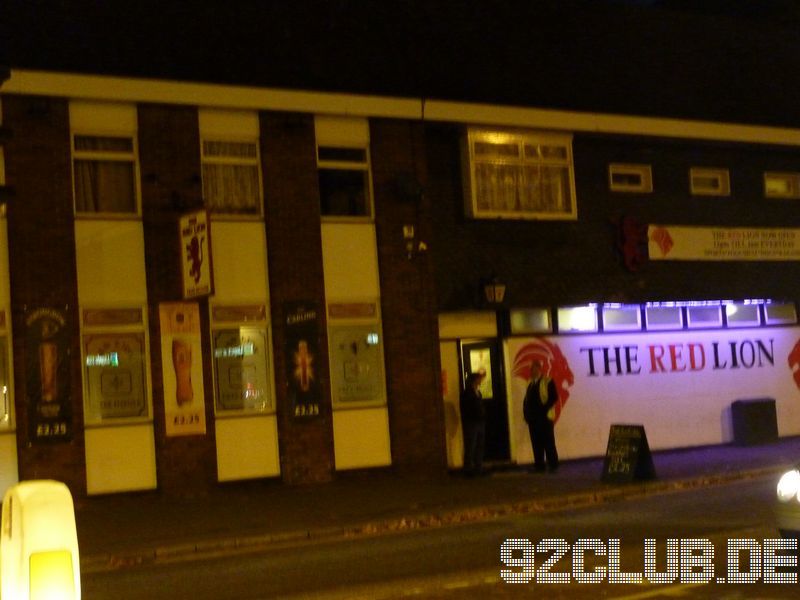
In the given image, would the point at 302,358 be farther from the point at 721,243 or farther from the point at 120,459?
the point at 721,243

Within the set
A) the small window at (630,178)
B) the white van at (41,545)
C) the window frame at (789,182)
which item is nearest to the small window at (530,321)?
the small window at (630,178)

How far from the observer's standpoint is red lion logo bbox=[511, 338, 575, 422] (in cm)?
1986

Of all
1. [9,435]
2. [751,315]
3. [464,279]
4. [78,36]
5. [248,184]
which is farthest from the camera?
[751,315]

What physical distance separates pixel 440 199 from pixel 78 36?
21.5 ft

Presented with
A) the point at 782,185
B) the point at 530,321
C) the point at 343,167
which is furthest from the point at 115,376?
the point at 782,185

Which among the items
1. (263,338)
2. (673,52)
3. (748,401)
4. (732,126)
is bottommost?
(748,401)

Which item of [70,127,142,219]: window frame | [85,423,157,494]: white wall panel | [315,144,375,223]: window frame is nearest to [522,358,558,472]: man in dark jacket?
[315,144,375,223]: window frame

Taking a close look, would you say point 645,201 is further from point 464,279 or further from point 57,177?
point 57,177

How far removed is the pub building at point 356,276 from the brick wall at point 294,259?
0.04 metres

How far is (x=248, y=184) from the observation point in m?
18.0

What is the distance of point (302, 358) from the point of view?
17922mm

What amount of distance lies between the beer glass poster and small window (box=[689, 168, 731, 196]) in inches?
419

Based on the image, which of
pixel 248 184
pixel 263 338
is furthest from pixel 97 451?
pixel 248 184

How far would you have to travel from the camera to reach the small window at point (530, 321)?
20.0 meters
